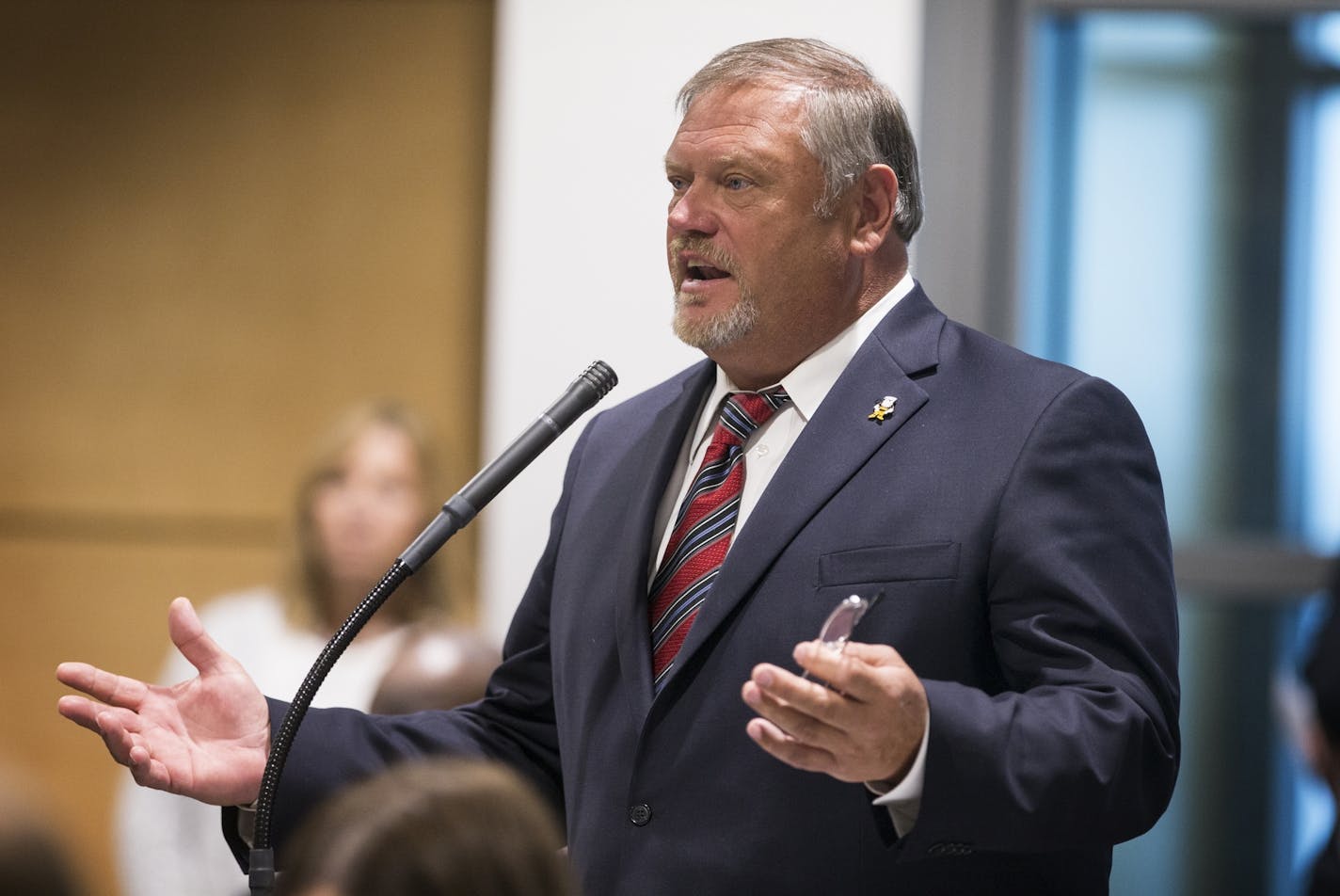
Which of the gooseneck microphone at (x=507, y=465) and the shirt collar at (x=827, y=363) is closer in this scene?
the gooseneck microphone at (x=507, y=465)

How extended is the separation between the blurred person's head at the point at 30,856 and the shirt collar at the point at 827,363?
42.6 inches

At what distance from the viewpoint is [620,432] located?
2.12m

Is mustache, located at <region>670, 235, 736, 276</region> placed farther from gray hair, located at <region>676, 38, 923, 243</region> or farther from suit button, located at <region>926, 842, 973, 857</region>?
suit button, located at <region>926, 842, 973, 857</region>

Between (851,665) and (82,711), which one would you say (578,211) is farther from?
(851,665)

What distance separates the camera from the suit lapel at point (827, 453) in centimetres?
175

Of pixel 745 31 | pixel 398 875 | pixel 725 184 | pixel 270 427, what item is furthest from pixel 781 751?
pixel 270 427

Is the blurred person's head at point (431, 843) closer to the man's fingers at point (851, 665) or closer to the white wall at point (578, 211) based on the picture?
the man's fingers at point (851, 665)

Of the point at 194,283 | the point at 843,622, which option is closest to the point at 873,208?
the point at 843,622

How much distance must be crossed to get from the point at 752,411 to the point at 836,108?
366 mm

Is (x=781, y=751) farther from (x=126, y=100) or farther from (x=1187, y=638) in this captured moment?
(x=126, y=100)

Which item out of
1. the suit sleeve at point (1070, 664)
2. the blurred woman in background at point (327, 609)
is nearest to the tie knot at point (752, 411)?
the suit sleeve at point (1070, 664)

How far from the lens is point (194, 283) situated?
3658 millimetres

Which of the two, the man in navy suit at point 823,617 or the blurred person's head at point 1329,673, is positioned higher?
the man in navy suit at point 823,617

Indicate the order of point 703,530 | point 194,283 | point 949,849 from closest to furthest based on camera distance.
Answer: point 949,849 < point 703,530 < point 194,283
